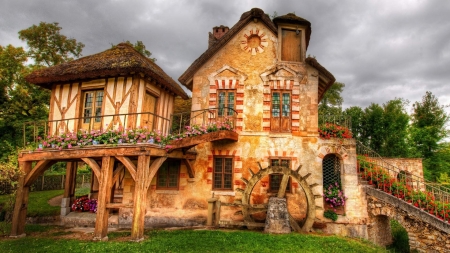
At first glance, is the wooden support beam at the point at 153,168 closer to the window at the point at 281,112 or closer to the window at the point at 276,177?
the window at the point at 276,177

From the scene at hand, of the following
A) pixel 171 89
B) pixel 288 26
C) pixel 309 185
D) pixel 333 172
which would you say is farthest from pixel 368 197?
pixel 171 89

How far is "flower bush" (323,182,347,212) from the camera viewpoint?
1107cm

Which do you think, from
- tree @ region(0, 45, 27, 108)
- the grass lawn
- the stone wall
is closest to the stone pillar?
the grass lawn

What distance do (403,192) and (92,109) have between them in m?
13.0

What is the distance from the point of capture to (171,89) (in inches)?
509

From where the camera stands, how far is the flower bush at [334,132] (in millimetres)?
11695

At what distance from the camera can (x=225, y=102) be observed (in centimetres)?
1243

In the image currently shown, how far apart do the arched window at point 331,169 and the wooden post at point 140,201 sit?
7508 mm

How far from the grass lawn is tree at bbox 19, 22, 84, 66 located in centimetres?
1784

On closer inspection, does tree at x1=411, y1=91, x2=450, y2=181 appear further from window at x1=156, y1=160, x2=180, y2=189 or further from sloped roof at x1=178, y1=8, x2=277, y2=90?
window at x1=156, y1=160, x2=180, y2=189

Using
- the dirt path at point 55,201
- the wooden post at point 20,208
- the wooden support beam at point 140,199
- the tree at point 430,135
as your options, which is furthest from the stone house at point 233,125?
the tree at point 430,135

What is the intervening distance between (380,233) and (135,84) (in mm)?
12025

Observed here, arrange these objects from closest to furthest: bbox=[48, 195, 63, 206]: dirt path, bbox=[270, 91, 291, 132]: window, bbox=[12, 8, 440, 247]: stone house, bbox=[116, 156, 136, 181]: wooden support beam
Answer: bbox=[116, 156, 136, 181]: wooden support beam < bbox=[12, 8, 440, 247]: stone house < bbox=[270, 91, 291, 132]: window < bbox=[48, 195, 63, 206]: dirt path

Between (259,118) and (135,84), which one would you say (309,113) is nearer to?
(259,118)
